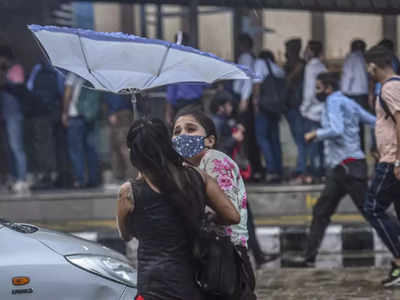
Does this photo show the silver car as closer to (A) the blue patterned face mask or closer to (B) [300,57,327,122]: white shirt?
(A) the blue patterned face mask

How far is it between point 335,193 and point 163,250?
449 centimetres

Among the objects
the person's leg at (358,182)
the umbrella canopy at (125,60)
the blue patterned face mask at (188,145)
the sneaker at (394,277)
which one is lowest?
the sneaker at (394,277)

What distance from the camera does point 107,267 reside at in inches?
216

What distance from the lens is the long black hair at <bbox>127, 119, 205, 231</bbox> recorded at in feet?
13.2

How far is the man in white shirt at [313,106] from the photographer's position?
10.8 meters

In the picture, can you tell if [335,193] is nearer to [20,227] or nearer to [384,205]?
[384,205]

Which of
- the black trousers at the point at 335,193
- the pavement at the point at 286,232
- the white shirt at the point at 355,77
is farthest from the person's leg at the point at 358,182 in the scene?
the white shirt at the point at 355,77

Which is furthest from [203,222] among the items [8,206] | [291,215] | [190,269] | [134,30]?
[134,30]

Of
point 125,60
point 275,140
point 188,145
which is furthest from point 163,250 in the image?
point 275,140

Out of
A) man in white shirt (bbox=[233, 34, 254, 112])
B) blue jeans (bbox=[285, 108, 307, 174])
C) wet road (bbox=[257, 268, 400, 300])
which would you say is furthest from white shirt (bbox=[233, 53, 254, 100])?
wet road (bbox=[257, 268, 400, 300])

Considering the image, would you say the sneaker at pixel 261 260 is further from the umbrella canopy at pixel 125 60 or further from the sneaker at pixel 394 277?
the umbrella canopy at pixel 125 60

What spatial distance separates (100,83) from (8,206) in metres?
6.47

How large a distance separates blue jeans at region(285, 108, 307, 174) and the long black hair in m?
6.88

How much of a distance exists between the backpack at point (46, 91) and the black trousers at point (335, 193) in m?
4.11
